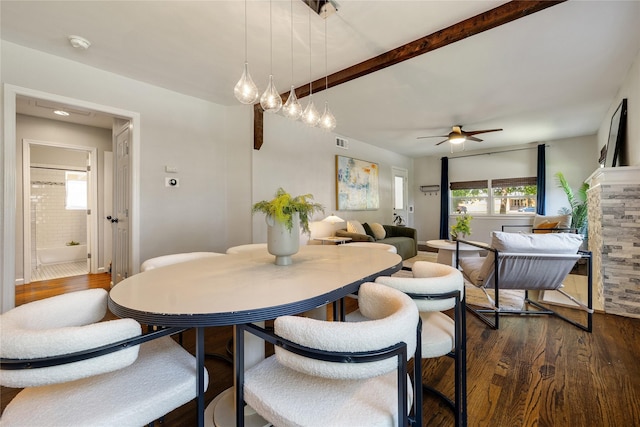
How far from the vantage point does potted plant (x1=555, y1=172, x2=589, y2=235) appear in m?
5.07

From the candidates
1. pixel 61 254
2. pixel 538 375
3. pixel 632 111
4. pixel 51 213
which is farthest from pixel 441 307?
pixel 51 213

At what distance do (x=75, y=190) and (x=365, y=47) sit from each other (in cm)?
685

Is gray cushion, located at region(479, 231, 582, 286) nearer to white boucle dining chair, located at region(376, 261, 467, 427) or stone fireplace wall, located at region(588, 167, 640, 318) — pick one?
stone fireplace wall, located at region(588, 167, 640, 318)

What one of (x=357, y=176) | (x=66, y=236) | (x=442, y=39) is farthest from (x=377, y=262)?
(x=66, y=236)

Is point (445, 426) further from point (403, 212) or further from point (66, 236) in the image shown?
point (66, 236)

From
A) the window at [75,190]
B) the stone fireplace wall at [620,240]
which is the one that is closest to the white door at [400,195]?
the stone fireplace wall at [620,240]

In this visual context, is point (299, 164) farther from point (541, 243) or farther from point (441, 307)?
point (441, 307)

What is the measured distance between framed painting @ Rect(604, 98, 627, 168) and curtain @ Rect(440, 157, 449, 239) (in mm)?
3704

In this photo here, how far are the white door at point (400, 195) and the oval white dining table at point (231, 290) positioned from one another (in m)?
5.62

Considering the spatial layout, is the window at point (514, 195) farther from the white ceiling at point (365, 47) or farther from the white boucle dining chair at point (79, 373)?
the white boucle dining chair at point (79, 373)

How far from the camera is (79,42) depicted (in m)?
2.32

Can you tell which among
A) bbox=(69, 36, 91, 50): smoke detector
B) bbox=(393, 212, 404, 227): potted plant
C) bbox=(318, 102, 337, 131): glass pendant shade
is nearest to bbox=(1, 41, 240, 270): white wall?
bbox=(69, 36, 91, 50): smoke detector

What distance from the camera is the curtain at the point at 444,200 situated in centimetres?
726

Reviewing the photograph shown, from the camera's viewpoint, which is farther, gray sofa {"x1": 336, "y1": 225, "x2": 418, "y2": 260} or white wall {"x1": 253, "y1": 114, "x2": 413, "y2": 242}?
gray sofa {"x1": 336, "y1": 225, "x2": 418, "y2": 260}
